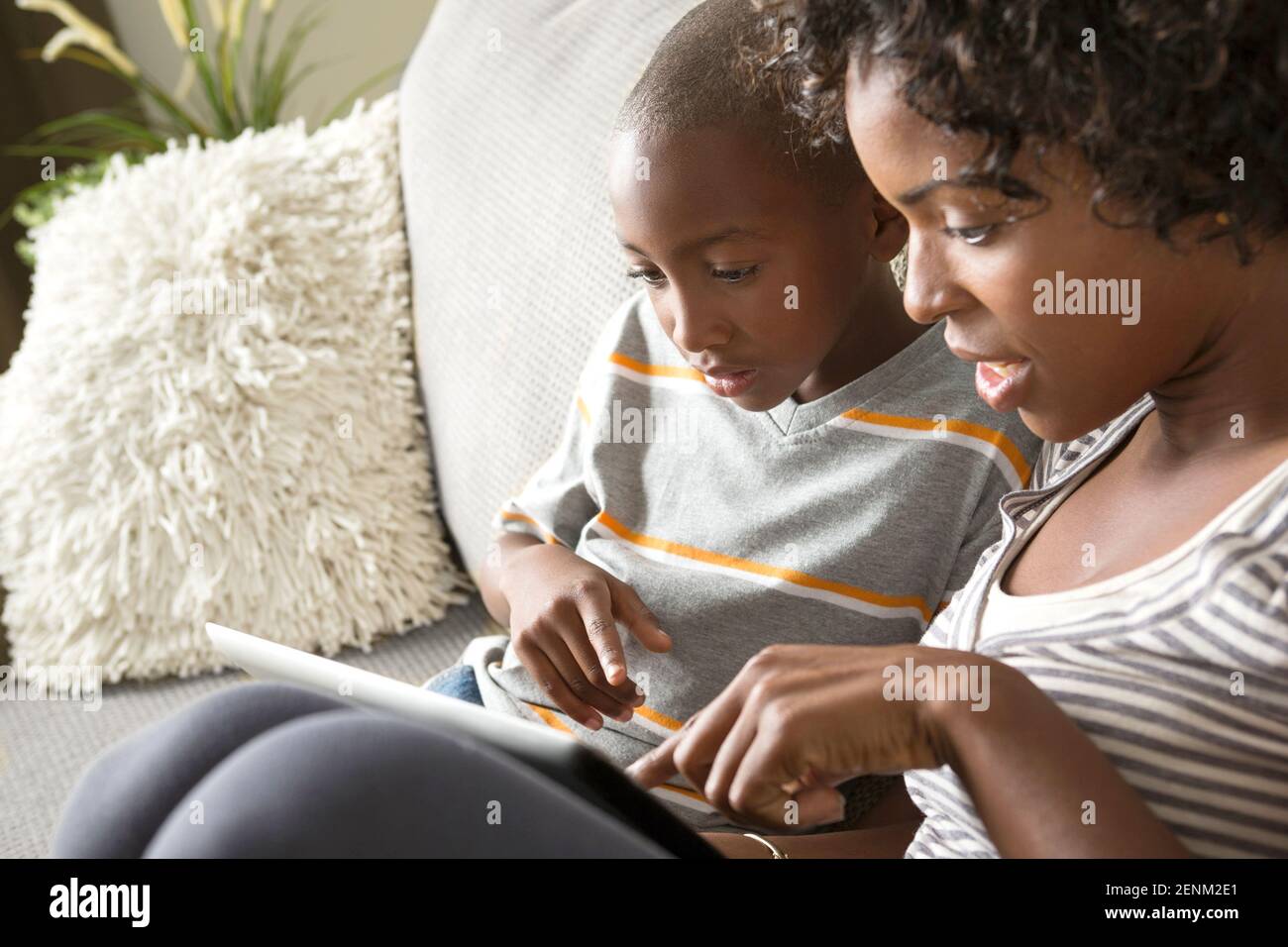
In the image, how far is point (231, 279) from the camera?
4.62 ft

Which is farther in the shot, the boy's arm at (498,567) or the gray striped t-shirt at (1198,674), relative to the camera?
the boy's arm at (498,567)

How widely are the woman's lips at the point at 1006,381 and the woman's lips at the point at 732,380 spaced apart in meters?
0.24

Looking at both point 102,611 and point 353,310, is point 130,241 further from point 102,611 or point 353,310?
point 102,611

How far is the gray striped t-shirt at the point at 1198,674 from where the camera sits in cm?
64

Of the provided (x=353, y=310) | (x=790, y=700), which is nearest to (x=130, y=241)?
(x=353, y=310)

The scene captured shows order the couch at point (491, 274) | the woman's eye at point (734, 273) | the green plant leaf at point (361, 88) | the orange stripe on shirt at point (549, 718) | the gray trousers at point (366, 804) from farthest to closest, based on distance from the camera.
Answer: the green plant leaf at point (361, 88)
the couch at point (491, 274)
the orange stripe on shirt at point (549, 718)
the woman's eye at point (734, 273)
the gray trousers at point (366, 804)

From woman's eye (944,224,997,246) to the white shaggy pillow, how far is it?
0.88m

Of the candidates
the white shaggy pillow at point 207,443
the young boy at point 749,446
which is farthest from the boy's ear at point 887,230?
the white shaggy pillow at point 207,443

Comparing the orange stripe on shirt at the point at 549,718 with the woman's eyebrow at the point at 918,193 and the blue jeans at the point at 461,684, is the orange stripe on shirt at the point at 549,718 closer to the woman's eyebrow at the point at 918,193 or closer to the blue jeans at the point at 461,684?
the blue jeans at the point at 461,684

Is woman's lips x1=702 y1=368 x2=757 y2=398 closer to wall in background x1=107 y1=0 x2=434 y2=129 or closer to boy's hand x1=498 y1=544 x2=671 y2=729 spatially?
boy's hand x1=498 y1=544 x2=671 y2=729

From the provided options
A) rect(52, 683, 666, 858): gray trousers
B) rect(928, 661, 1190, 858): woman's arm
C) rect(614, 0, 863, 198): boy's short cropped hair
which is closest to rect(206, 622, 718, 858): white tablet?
rect(52, 683, 666, 858): gray trousers

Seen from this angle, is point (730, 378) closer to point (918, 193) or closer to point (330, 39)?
point (918, 193)

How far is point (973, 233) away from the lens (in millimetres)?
700

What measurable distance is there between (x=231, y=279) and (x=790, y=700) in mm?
963
